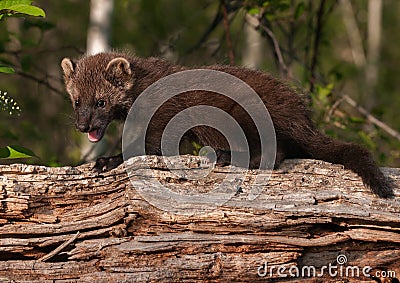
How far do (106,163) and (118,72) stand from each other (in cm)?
135

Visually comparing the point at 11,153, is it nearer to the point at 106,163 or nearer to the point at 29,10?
the point at 106,163

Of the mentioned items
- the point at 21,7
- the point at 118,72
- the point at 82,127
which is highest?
the point at 118,72

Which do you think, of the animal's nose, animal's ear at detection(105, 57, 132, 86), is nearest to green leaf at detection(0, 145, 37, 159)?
the animal's nose

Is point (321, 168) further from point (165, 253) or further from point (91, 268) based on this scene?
point (91, 268)

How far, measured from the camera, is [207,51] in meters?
13.6

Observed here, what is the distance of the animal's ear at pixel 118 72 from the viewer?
22.0ft

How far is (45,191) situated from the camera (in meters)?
5.34

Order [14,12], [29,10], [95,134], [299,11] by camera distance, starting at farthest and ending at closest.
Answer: [299,11], [95,134], [14,12], [29,10]

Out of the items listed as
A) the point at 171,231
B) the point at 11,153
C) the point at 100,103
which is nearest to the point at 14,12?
the point at 11,153

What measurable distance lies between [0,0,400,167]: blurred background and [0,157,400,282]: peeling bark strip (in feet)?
3.19

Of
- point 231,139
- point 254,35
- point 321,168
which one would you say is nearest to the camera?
point 321,168

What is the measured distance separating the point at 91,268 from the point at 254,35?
14.6 m

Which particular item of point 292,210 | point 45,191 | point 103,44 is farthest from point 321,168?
point 103,44

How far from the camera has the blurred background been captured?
30.5 ft
